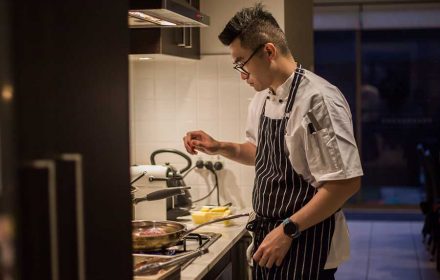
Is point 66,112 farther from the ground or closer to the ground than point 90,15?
closer to the ground

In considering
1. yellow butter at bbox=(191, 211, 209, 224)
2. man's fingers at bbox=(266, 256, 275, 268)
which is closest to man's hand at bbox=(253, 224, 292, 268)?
man's fingers at bbox=(266, 256, 275, 268)

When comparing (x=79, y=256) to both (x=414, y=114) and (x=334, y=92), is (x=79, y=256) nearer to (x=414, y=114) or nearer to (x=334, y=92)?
(x=334, y=92)

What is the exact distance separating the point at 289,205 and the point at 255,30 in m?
0.65

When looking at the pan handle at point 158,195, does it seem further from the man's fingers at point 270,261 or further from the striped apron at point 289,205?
the man's fingers at point 270,261

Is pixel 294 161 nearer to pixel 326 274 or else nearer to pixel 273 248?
pixel 273 248

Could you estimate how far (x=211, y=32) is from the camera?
363 cm

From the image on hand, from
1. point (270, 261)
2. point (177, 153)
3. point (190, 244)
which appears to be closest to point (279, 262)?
point (270, 261)

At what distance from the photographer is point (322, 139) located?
7.64ft

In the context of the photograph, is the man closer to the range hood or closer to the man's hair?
the man's hair

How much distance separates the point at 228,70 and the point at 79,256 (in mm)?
2532

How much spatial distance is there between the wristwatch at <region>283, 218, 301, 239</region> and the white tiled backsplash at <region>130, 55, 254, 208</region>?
125 centimetres

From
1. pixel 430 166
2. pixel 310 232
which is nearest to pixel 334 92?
pixel 310 232

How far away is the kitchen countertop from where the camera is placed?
2.24m

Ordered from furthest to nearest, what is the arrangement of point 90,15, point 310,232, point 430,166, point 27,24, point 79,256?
point 430,166 < point 310,232 < point 90,15 < point 79,256 < point 27,24
